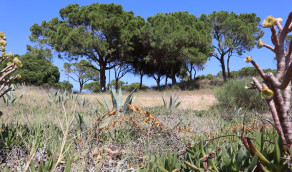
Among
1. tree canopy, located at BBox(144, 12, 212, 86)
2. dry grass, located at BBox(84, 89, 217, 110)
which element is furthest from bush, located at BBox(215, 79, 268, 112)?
tree canopy, located at BBox(144, 12, 212, 86)

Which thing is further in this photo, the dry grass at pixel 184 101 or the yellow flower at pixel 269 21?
the dry grass at pixel 184 101

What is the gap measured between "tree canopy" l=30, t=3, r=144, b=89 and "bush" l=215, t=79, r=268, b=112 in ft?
43.3

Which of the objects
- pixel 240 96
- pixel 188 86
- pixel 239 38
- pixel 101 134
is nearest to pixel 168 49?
pixel 188 86

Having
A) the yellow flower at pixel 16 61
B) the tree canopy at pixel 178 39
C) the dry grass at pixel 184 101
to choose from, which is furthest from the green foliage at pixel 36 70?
the yellow flower at pixel 16 61

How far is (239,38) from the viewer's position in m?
25.3

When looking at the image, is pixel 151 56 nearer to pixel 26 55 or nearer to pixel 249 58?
pixel 26 55

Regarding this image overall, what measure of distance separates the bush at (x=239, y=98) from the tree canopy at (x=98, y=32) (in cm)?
1321

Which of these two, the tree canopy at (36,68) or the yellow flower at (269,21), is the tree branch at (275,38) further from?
the tree canopy at (36,68)

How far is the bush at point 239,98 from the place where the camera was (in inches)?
381

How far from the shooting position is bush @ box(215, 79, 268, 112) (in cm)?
968

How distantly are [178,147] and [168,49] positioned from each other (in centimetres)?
1983

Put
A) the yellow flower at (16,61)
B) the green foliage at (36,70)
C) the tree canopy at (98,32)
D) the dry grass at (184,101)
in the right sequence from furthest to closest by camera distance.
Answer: the green foliage at (36,70) → the tree canopy at (98,32) → the dry grass at (184,101) → the yellow flower at (16,61)

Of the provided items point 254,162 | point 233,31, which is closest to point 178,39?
point 233,31

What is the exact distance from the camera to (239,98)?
33.2ft
